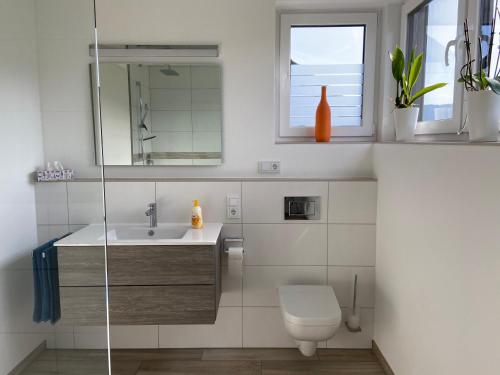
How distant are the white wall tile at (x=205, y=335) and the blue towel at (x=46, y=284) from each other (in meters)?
0.99

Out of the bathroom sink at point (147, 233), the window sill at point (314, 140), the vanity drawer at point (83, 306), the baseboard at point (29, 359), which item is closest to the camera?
the baseboard at point (29, 359)

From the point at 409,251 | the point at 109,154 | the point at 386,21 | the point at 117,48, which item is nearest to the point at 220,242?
the point at 109,154

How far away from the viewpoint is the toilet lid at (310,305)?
1921 mm

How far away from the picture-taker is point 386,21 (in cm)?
238

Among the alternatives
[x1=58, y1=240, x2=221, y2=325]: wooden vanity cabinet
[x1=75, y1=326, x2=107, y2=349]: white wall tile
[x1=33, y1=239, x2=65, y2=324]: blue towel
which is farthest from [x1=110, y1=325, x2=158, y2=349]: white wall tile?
[x1=33, y1=239, x2=65, y2=324]: blue towel

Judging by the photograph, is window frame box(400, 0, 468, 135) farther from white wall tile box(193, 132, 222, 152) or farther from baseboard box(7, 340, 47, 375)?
baseboard box(7, 340, 47, 375)

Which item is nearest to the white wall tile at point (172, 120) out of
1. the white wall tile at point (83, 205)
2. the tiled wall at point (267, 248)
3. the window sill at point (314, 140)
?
the tiled wall at point (267, 248)

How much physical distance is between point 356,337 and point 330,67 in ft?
5.70

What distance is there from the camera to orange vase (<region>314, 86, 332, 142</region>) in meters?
2.39

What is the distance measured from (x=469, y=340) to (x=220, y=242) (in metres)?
1.37

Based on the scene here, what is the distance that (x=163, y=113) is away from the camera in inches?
93.7

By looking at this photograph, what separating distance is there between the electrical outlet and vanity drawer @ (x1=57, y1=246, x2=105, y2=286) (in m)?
1.06

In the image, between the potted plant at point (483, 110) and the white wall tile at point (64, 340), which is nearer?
the potted plant at point (483, 110)

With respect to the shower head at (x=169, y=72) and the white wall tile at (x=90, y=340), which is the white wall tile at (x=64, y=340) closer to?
the white wall tile at (x=90, y=340)
